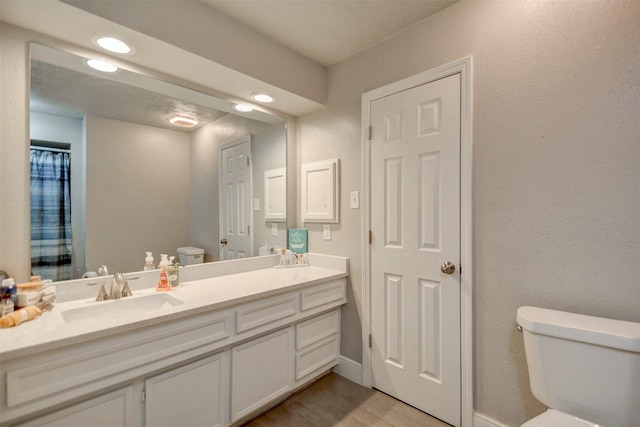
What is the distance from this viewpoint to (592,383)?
1.12m

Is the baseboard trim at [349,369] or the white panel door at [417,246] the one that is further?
the baseboard trim at [349,369]

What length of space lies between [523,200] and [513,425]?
1.15 m

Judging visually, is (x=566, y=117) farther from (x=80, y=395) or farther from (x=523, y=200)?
(x=80, y=395)

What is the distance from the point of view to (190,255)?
1.99 meters

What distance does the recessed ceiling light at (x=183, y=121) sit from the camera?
1932 millimetres

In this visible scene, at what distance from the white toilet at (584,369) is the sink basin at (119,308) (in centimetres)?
167

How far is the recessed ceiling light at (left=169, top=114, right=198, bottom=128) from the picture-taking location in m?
1.93

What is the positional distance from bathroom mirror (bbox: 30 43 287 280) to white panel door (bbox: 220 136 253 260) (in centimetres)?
3

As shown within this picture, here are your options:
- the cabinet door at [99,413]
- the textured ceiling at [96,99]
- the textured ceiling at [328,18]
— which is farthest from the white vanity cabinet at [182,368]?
the textured ceiling at [328,18]

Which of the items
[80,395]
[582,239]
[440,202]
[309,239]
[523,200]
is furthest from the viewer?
[309,239]

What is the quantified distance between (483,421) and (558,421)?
568 mm

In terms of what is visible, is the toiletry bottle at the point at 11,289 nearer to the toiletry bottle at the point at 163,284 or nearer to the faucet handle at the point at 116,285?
the faucet handle at the point at 116,285

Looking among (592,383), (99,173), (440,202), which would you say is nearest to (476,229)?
(440,202)

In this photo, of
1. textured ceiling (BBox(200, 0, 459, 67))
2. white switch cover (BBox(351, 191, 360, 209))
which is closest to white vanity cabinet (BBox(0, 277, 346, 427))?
white switch cover (BBox(351, 191, 360, 209))
